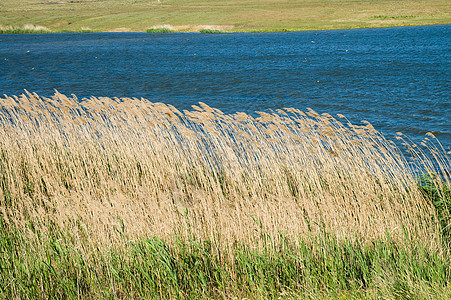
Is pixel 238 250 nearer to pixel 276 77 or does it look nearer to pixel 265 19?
pixel 276 77

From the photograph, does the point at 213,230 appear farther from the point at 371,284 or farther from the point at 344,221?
the point at 371,284

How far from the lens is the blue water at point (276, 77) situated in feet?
62.8

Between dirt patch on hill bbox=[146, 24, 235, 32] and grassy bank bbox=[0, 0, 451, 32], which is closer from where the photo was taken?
grassy bank bbox=[0, 0, 451, 32]

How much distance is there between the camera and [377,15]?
82938mm

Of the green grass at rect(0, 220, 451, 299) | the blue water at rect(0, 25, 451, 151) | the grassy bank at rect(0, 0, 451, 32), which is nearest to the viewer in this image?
the green grass at rect(0, 220, 451, 299)

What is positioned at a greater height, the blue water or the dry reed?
the blue water

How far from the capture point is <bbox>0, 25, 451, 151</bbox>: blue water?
19.2 meters

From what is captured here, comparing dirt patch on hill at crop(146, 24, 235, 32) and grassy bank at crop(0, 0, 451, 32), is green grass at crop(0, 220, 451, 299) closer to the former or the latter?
grassy bank at crop(0, 0, 451, 32)

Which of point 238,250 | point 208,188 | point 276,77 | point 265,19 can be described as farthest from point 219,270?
point 265,19

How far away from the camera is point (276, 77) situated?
2859 cm

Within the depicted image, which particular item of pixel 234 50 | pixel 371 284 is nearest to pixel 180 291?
pixel 371 284

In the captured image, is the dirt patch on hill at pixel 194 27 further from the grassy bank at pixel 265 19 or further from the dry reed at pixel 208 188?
the dry reed at pixel 208 188

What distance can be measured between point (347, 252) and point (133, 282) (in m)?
2.97

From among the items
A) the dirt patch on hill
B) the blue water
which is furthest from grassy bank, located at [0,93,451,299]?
the dirt patch on hill
